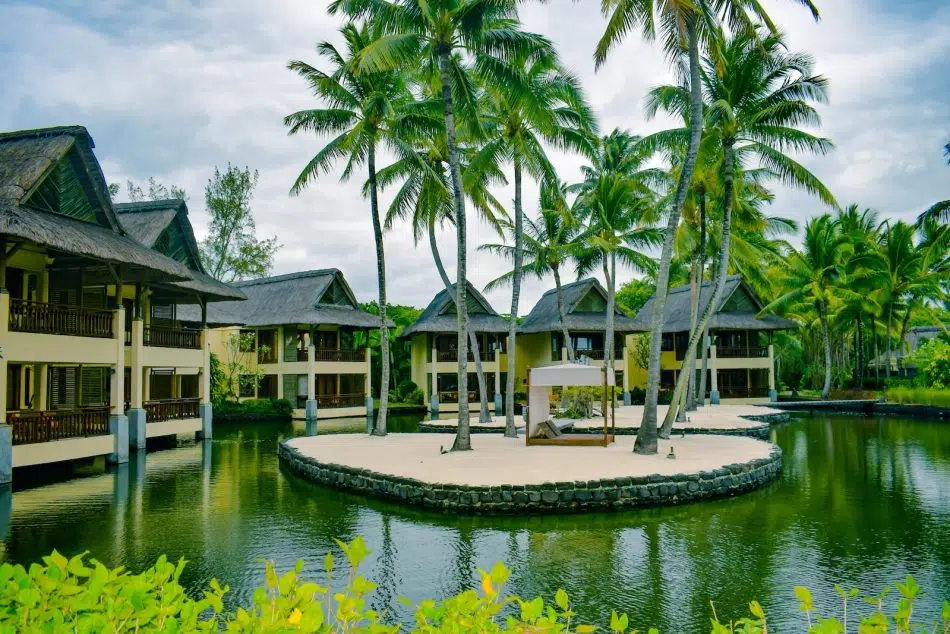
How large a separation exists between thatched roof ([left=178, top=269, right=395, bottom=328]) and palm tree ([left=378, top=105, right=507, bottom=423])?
11731 mm

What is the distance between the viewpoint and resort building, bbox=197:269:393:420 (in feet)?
108

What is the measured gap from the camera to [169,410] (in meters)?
21.9

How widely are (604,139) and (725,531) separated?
2272 cm

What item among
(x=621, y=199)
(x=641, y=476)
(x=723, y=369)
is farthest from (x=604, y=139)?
(x=641, y=476)

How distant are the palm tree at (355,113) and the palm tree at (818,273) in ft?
77.5

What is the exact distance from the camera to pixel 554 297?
41531mm

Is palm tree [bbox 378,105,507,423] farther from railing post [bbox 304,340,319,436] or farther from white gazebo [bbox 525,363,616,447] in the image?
railing post [bbox 304,340,319,436]

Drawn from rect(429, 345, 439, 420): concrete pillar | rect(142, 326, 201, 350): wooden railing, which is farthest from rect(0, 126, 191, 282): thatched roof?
rect(429, 345, 439, 420): concrete pillar

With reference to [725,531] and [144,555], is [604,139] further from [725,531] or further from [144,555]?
[144,555]

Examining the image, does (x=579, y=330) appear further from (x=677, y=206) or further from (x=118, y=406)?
(x=118, y=406)

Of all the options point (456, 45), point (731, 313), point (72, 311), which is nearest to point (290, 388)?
point (72, 311)

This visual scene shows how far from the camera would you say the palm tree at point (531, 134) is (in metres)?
19.3

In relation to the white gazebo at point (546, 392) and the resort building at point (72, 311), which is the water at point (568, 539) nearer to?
the resort building at point (72, 311)

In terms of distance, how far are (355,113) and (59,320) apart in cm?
888
